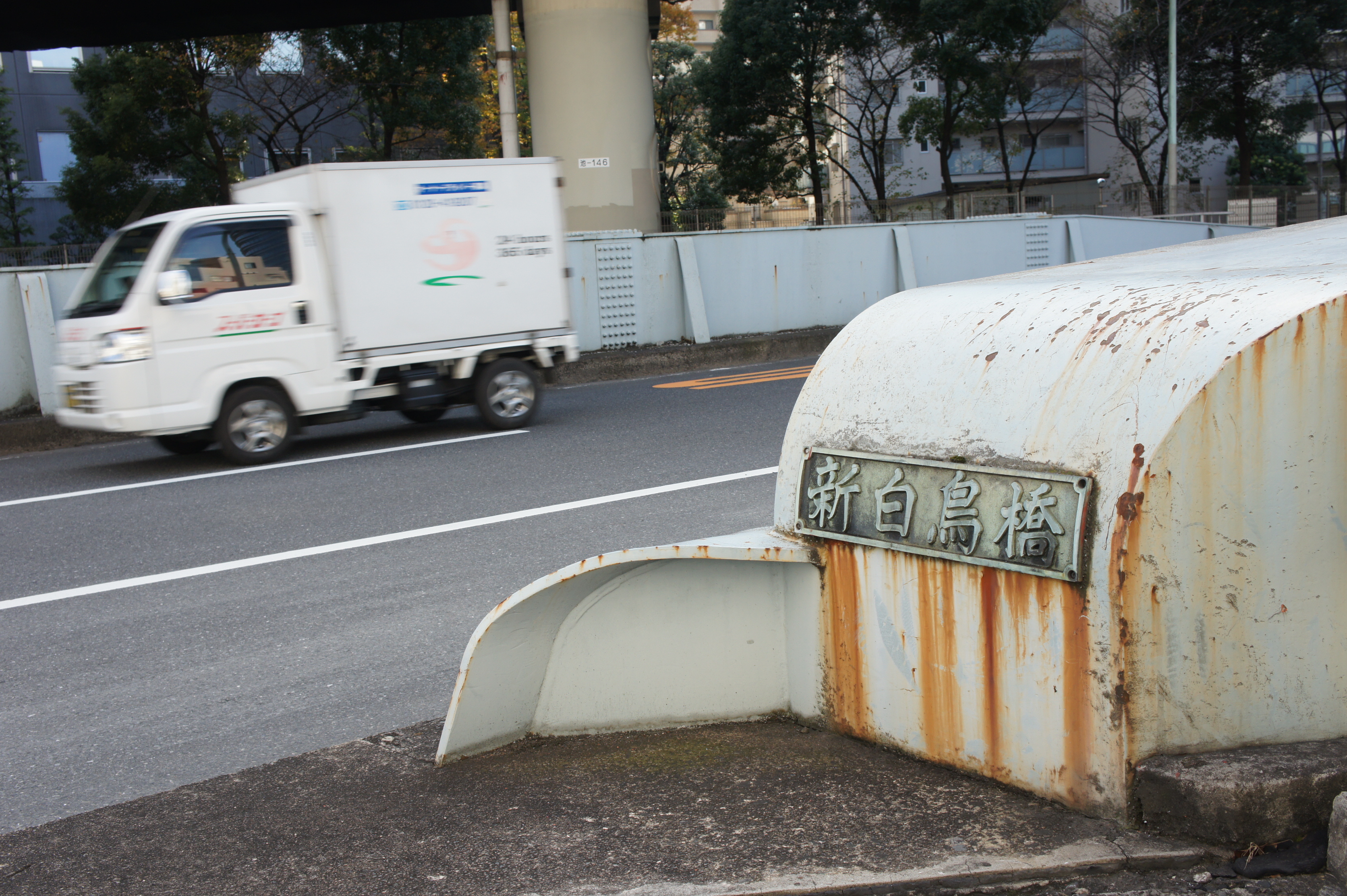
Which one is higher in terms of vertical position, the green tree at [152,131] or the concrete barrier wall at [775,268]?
the green tree at [152,131]

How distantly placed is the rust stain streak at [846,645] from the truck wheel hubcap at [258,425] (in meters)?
7.39

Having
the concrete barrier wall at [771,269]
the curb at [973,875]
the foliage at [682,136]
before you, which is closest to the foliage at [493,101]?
the foliage at [682,136]

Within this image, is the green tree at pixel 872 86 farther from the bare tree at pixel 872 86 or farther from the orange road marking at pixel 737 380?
the orange road marking at pixel 737 380

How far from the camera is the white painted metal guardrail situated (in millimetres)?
2164

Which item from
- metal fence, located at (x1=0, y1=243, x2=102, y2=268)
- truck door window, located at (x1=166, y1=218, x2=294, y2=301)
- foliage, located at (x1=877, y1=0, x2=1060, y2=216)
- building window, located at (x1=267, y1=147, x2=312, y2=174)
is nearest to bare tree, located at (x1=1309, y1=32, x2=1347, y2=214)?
foliage, located at (x1=877, y1=0, x2=1060, y2=216)

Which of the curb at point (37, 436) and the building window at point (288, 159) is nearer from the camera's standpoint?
the curb at point (37, 436)

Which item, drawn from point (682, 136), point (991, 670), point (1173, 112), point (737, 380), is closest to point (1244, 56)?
point (1173, 112)

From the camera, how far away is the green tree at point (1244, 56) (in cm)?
3547

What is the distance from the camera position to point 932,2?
33031mm

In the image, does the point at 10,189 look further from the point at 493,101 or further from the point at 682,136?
the point at 682,136

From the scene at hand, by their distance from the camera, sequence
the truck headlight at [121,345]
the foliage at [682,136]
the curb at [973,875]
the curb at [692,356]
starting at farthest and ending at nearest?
the foliage at [682,136] → the curb at [692,356] → the truck headlight at [121,345] → the curb at [973,875]

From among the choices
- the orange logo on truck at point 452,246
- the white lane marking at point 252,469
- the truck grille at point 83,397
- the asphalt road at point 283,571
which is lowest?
the asphalt road at point 283,571

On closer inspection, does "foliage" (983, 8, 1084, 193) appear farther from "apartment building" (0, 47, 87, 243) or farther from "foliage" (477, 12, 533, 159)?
"apartment building" (0, 47, 87, 243)

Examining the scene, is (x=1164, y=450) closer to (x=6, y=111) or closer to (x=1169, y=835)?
(x=1169, y=835)
